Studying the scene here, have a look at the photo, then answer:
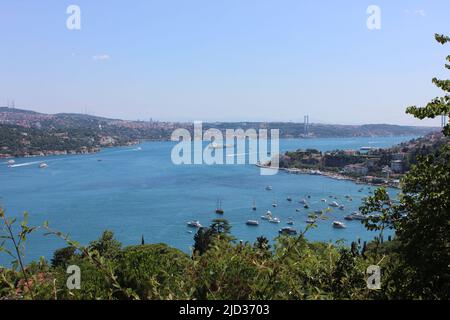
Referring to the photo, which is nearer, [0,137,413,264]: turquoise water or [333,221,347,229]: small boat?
[0,137,413,264]: turquoise water

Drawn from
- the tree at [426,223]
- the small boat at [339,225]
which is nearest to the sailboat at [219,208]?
the small boat at [339,225]

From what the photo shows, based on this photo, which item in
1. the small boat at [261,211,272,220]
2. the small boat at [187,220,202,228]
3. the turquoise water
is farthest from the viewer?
the small boat at [261,211,272,220]

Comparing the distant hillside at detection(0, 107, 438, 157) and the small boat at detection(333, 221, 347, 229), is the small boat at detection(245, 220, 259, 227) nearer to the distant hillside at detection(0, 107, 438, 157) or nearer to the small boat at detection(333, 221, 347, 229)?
the small boat at detection(333, 221, 347, 229)

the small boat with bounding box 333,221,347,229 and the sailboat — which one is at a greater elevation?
the sailboat

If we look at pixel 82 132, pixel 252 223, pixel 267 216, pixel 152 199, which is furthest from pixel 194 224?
pixel 82 132

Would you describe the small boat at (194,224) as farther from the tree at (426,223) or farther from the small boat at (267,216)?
the tree at (426,223)

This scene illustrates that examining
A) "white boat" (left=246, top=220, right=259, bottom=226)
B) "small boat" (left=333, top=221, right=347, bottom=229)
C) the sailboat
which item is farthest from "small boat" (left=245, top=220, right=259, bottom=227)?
"small boat" (left=333, top=221, right=347, bottom=229)
